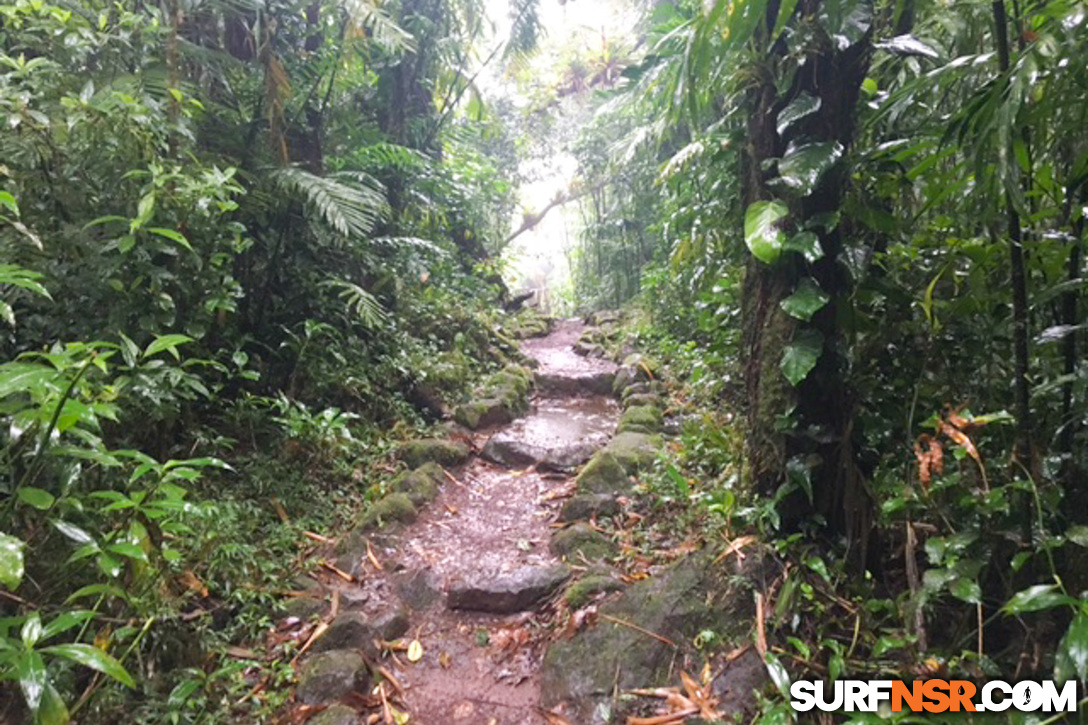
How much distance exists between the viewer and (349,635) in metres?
2.44

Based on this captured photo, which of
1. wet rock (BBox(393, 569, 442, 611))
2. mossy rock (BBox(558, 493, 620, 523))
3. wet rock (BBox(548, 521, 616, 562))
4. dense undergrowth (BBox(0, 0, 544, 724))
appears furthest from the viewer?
mossy rock (BBox(558, 493, 620, 523))

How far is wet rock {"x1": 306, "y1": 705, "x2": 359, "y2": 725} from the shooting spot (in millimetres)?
2000

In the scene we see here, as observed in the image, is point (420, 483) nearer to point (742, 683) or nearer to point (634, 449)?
→ point (634, 449)

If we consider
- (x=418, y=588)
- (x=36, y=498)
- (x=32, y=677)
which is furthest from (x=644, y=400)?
(x=32, y=677)

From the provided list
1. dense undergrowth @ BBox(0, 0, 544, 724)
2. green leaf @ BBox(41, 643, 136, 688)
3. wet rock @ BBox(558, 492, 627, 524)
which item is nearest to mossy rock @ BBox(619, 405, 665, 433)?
wet rock @ BBox(558, 492, 627, 524)

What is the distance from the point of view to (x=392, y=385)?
4773mm

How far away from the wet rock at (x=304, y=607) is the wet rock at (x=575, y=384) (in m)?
3.83

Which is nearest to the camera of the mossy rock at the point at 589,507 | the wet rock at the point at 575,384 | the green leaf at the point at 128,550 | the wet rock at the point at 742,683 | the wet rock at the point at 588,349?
the green leaf at the point at 128,550

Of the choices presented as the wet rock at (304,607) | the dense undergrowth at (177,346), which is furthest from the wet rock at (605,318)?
the wet rock at (304,607)

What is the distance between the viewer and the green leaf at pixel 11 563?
4.12 feet

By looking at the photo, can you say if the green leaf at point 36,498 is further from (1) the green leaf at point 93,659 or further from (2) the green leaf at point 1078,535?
(2) the green leaf at point 1078,535

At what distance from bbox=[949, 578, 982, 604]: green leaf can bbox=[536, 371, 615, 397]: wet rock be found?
4.64 m

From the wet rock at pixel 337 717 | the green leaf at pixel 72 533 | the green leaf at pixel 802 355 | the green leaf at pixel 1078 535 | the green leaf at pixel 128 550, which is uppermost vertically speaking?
the green leaf at pixel 802 355

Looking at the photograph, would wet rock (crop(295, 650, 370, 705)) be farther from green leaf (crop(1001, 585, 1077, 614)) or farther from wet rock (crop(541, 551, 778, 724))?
green leaf (crop(1001, 585, 1077, 614))
